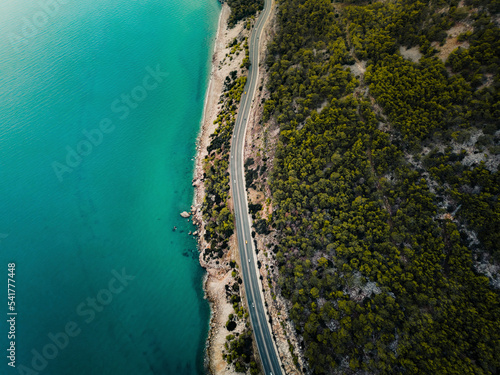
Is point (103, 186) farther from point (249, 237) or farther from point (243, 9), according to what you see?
point (243, 9)

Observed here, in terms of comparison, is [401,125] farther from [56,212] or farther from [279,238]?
[56,212]

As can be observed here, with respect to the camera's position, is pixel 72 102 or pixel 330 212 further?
pixel 72 102

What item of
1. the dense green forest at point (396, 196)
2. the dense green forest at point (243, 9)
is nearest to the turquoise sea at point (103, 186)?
the dense green forest at point (243, 9)

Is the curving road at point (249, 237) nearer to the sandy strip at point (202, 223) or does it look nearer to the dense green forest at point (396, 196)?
the sandy strip at point (202, 223)

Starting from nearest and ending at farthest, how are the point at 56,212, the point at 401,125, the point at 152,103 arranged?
the point at 401,125, the point at 56,212, the point at 152,103

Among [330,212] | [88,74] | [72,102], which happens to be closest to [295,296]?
[330,212]

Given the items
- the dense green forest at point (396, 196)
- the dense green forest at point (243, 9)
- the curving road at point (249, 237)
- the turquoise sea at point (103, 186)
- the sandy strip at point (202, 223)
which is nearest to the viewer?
the dense green forest at point (396, 196)

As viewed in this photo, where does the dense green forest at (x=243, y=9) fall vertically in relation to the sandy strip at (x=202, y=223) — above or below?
above
